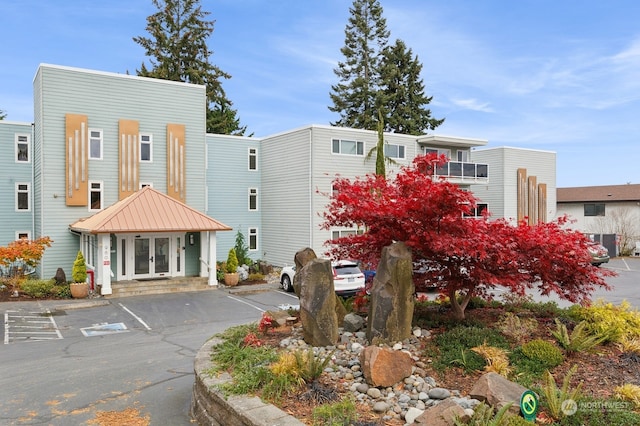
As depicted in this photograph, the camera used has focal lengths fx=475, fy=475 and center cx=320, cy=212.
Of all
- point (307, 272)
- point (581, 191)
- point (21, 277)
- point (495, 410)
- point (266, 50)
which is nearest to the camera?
point (495, 410)

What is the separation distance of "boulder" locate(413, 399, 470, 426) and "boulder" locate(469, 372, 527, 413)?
47 cm

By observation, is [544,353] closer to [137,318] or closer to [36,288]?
[137,318]

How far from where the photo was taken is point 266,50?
20.8 metres

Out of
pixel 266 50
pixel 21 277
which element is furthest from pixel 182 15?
pixel 21 277

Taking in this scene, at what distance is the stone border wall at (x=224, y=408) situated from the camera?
17.1 ft

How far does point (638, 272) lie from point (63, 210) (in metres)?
30.0

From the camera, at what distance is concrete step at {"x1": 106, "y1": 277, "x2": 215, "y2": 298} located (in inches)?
728

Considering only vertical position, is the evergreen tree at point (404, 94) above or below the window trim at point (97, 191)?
above

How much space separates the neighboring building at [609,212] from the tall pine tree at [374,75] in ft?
50.8

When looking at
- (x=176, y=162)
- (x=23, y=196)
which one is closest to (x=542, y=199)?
(x=176, y=162)

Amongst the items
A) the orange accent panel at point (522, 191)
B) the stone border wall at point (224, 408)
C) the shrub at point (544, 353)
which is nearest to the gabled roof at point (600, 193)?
the orange accent panel at point (522, 191)

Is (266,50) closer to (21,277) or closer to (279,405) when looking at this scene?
(21,277)

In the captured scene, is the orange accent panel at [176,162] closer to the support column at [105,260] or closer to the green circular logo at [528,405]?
the support column at [105,260]

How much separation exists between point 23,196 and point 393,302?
2203cm
